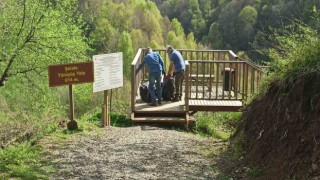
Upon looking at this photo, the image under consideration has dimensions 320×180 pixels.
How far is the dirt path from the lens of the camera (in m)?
6.86

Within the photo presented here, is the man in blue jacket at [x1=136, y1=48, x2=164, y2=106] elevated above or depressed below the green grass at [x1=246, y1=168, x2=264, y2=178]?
above

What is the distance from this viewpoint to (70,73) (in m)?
9.98

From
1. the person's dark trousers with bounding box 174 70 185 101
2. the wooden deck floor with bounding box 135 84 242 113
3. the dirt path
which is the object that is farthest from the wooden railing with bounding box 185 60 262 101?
the dirt path

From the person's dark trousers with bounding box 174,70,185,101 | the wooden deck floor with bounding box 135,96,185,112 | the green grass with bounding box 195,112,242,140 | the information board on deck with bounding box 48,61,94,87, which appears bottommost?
the green grass with bounding box 195,112,242,140

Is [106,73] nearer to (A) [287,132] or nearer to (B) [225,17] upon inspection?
(A) [287,132]

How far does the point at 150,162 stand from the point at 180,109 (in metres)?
4.73

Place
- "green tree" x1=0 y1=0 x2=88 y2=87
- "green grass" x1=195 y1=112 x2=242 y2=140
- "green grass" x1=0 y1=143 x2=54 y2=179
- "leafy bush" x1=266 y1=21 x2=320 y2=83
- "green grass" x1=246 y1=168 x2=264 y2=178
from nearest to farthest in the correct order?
"green grass" x1=246 y1=168 x2=264 y2=178
"leafy bush" x1=266 y1=21 x2=320 y2=83
"green grass" x1=0 y1=143 x2=54 y2=179
"green grass" x1=195 y1=112 x2=242 y2=140
"green tree" x1=0 y1=0 x2=88 y2=87

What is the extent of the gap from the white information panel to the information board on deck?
1.49 ft

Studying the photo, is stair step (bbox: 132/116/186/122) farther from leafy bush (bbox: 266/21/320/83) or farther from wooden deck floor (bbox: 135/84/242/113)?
leafy bush (bbox: 266/21/320/83)

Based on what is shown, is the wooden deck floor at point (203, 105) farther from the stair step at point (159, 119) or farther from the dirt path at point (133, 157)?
the dirt path at point (133, 157)

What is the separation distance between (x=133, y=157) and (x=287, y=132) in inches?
118

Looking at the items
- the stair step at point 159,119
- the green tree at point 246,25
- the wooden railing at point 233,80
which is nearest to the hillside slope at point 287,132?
the wooden railing at point 233,80

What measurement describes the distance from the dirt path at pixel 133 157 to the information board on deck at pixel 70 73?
4.71 feet

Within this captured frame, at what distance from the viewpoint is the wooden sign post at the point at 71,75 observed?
382 inches
